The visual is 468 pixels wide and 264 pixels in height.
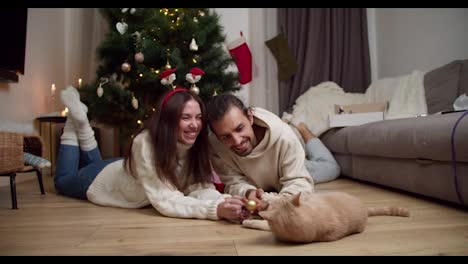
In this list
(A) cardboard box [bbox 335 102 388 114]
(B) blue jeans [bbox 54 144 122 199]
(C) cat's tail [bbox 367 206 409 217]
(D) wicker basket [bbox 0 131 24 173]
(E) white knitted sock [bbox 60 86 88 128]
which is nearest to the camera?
(C) cat's tail [bbox 367 206 409 217]

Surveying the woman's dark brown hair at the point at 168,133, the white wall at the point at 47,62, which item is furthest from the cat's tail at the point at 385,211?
the white wall at the point at 47,62

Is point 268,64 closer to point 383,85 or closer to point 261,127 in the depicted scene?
point 383,85

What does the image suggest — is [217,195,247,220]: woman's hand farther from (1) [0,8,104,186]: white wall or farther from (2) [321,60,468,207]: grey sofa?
(1) [0,8,104,186]: white wall

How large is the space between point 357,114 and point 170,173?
145 cm

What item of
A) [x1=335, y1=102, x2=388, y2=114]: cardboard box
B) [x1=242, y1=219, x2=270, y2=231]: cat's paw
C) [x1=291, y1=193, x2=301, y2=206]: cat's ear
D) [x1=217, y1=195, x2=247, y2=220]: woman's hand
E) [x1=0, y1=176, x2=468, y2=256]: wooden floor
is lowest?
[x1=0, y1=176, x2=468, y2=256]: wooden floor

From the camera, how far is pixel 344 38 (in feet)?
10.5

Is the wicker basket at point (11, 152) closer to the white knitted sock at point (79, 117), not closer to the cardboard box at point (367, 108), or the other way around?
the white knitted sock at point (79, 117)

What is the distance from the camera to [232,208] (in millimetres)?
1108

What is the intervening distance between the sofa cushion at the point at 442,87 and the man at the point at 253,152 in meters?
1.16

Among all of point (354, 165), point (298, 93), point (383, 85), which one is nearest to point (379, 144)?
point (354, 165)

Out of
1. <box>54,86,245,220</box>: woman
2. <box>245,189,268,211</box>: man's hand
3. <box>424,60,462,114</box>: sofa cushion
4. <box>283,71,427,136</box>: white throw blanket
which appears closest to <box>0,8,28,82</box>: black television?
<box>54,86,245,220</box>: woman

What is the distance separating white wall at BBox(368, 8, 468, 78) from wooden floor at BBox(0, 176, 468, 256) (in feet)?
4.87

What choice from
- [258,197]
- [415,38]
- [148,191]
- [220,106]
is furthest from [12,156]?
[415,38]

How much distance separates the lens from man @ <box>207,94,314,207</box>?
1.28 meters
